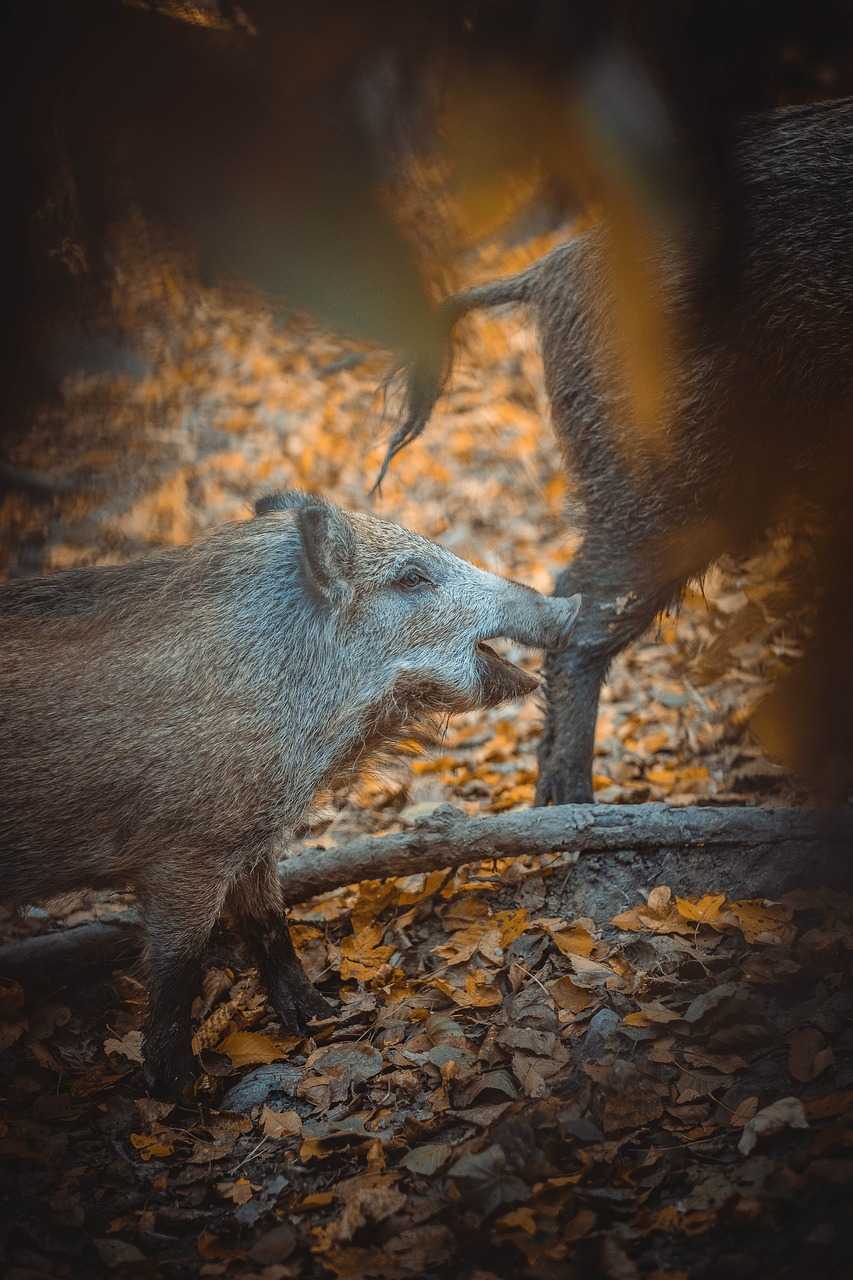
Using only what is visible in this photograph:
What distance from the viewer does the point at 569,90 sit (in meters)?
2.27

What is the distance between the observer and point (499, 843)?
2869mm

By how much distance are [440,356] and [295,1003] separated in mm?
2160

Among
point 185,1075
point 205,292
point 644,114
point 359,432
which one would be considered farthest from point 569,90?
point 359,432

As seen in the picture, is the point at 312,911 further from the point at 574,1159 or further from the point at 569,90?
the point at 569,90

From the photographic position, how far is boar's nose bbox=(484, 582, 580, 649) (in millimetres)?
2740

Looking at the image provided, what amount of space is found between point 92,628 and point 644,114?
6.25 ft

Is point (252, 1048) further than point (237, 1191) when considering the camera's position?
Yes

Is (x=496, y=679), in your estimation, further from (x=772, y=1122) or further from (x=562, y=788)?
(x=772, y=1122)

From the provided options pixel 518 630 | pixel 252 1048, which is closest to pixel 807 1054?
pixel 518 630

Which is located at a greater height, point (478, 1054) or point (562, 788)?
point (562, 788)

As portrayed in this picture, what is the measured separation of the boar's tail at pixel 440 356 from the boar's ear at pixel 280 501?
36cm

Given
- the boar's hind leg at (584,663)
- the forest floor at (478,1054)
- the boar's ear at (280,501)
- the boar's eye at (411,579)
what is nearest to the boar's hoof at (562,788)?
the boar's hind leg at (584,663)

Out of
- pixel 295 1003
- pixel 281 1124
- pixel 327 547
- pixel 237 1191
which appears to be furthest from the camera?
pixel 295 1003

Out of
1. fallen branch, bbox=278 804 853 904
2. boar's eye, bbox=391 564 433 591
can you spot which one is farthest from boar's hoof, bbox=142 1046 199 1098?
boar's eye, bbox=391 564 433 591
